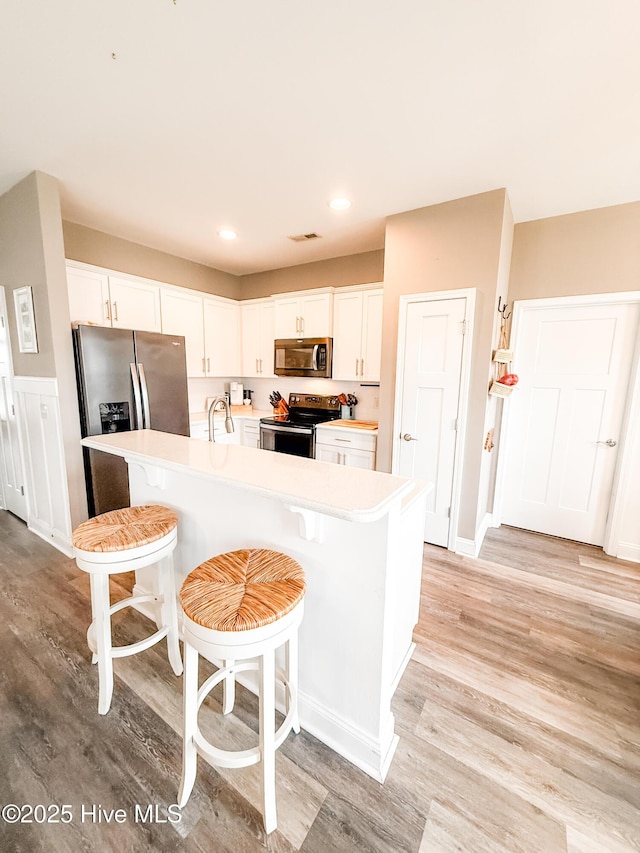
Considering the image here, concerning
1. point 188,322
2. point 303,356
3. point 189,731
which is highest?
point 188,322

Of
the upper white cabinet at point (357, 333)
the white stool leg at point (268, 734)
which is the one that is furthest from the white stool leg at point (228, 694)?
the upper white cabinet at point (357, 333)

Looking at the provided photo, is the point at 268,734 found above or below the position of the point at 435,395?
below

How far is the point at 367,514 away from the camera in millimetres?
984

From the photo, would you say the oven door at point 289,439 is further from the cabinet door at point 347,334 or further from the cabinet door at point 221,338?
the cabinet door at point 221,338

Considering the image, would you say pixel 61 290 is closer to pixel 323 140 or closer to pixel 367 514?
pixel 323 140

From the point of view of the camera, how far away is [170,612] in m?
1.73

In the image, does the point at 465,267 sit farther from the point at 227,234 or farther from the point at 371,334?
the point at 227,234

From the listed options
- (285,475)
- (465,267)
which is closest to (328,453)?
(465,267)

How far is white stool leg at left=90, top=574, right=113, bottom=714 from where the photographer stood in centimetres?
147

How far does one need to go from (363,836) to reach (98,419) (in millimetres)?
2878

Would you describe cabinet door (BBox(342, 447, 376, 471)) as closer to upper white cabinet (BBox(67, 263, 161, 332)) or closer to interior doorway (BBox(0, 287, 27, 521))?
upper white cabinet (BBox(67, 263, 161, 332))

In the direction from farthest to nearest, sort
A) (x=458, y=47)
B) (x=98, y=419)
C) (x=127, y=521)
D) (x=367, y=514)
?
(x=98, y=419), (x=127, y=521), (x=458, y=47), (x=367, y=514)

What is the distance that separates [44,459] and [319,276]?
3.36 metres

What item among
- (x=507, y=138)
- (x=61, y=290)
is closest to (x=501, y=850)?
(x=507, y=138)
